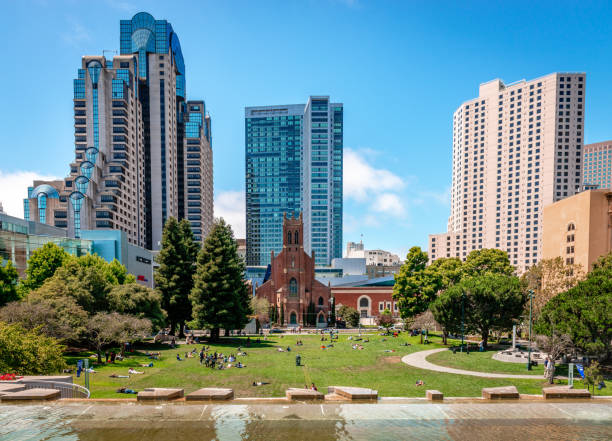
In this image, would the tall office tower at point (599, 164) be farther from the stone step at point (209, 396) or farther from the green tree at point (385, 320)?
the stone step at point (209, 396)

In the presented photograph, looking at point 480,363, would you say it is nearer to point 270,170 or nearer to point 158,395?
point 158,395

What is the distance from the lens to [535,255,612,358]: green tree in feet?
82.0

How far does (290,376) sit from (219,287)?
19839 millimetres

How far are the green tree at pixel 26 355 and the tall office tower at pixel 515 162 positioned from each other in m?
120

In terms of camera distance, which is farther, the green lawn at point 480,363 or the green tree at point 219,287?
the green tree at point 219,287

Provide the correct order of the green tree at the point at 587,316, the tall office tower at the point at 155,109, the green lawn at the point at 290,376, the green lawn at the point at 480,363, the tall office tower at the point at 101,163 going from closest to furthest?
the green lawn at the point at 290,376 < the green tree at the point at 587,316 < the green lawn at the point at 480,363 < the tall office tower at the point at 101,163 < the tall office tower at the point at 155,109

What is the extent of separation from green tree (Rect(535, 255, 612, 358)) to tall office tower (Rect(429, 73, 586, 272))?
293 feet

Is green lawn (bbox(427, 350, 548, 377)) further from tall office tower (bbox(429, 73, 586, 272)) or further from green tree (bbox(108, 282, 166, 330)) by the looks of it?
tall office tower (bbox(429, 73, 586, 272))

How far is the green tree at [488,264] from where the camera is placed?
182 feet

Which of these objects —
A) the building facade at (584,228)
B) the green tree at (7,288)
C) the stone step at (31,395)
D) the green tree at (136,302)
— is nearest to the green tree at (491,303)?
the building facade at (584,228)

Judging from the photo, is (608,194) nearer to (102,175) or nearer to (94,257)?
(94,257)

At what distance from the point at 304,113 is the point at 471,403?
16914cm

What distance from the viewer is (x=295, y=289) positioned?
248 feet

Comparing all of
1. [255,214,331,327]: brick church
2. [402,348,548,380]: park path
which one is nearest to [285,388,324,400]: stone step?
[402,348,548,380]: park path
